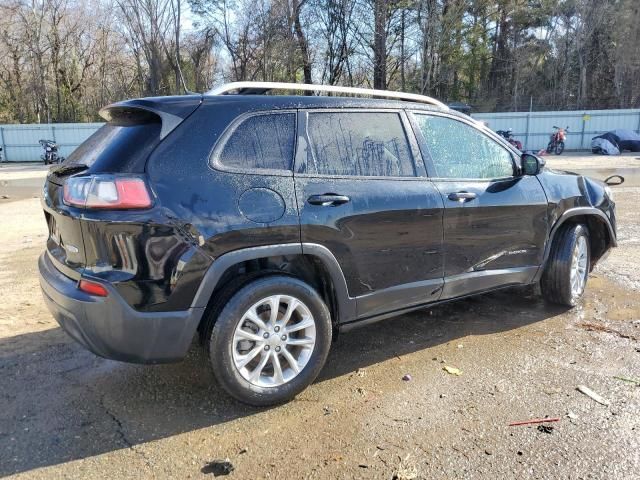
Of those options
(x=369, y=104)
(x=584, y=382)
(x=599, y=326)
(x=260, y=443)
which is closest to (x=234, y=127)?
(x=369, y=104)

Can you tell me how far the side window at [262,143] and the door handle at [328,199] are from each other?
23 centimetres

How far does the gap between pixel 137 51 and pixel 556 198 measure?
3407 cm

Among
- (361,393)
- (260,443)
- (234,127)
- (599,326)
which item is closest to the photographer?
(260,443)

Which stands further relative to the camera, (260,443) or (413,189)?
(413,189)

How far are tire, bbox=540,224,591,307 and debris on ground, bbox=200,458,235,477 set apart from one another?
3.23m

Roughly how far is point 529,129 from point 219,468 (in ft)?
92.5

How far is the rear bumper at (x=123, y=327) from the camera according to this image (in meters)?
2.77

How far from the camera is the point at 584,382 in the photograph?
347 centimetres

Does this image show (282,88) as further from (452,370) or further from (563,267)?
(563,267)

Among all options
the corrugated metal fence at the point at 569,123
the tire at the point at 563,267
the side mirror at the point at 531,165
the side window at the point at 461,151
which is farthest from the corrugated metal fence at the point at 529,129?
the side window at the point at 461,151

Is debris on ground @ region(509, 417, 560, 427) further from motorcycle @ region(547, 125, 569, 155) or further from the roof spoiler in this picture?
motorcycle @ region(547, 125, 569, 155)

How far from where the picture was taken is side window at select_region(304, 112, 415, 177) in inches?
131

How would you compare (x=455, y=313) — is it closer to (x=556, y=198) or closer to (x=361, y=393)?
(x=556, y=198)

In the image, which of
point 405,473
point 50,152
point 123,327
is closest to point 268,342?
point 123,327
